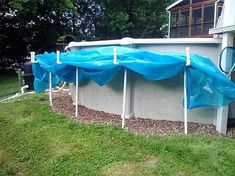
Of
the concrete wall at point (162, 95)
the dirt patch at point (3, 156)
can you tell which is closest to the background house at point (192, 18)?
the concrete wall at point (162, 95)

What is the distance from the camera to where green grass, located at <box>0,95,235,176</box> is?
182 inches

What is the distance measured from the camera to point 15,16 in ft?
65.6

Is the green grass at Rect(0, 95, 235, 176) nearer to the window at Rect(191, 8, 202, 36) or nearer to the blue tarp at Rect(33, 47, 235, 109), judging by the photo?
the blue tarp at Rect(33, 47, 235, 109)

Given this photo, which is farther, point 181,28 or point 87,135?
point 181,28

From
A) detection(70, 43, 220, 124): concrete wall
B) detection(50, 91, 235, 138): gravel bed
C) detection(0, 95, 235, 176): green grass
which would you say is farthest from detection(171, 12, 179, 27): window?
detection(0, 95, 235, 176): green grass

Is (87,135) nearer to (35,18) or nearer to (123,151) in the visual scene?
(123,151)

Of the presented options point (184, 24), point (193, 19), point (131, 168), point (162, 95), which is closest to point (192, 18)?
point (193, 19)

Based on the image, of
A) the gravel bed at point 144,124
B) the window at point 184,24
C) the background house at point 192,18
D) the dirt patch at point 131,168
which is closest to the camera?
the dirt patch at point 131,168

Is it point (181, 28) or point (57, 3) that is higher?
point (57, 3)

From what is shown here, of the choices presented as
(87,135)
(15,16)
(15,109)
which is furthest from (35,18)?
(87,135)

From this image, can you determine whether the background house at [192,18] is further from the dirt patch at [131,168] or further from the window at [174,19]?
the dirt patch at [131,168]

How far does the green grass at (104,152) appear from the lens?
461cm

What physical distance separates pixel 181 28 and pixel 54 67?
40.2 ft

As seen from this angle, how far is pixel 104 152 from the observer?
5094 millimetres
